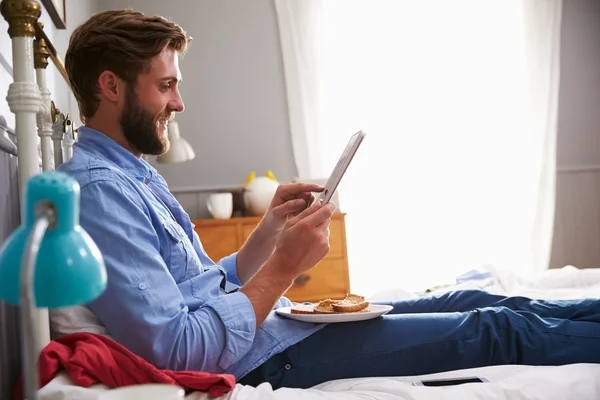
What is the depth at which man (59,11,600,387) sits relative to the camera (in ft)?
3.77

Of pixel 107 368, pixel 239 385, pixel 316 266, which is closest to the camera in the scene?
pixel 107 368

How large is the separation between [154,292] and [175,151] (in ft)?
8.72

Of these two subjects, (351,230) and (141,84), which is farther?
(351,230)

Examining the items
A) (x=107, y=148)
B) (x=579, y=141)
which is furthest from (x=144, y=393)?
(x=579, y=141)

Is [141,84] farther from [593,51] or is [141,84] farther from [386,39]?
[593,51]

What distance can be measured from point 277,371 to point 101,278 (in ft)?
2.77

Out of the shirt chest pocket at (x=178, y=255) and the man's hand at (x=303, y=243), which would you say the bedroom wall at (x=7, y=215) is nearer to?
the shirt chest pocket at (x=178, y=255)

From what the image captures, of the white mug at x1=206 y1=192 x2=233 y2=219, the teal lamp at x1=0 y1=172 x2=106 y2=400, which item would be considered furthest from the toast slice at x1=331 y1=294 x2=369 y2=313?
the white mug at x1=206 y1=192 x2=233 y2=219

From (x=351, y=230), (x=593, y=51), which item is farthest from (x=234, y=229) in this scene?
(x=593, y=51)

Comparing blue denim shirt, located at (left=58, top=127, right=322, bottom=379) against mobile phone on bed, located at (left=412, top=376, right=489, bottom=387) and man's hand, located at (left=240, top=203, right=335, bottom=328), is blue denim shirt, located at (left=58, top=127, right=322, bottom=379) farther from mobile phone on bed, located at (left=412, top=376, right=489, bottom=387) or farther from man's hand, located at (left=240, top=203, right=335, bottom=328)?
mobile phone on bed, located at (left=412, top=376, right=489, bottom=387)

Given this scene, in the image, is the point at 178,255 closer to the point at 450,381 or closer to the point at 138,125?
the point at 138,125

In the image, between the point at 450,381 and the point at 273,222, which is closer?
the point at 450,381

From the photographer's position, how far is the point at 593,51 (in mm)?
4457

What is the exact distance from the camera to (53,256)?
0.51 m
